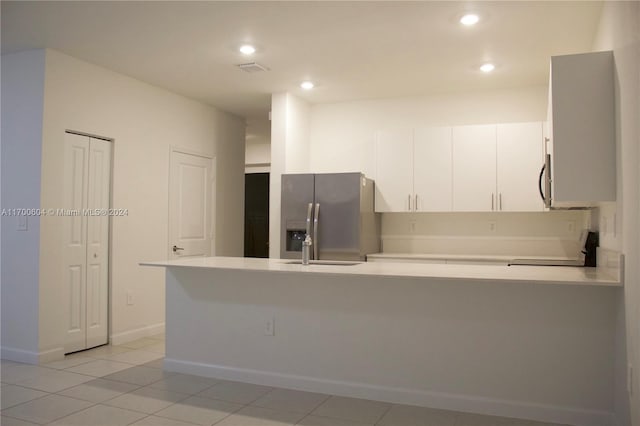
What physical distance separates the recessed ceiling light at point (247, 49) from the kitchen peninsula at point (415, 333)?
5.70 feet

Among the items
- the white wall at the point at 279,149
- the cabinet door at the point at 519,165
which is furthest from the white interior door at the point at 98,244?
the cabinet door at the point at 519,165

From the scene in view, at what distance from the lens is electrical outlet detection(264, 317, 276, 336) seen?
11.6 feet

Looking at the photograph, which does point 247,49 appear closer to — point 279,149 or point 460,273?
point 279,149

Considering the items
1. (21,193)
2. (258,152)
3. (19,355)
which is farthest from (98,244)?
(258,152)

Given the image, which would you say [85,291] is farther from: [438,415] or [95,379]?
[438,415]

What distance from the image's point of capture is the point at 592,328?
280cm

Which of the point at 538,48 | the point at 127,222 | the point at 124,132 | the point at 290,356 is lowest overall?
the point at 290,356

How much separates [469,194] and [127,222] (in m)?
3.40

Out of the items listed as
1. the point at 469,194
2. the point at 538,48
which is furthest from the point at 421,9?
the point at 469,194

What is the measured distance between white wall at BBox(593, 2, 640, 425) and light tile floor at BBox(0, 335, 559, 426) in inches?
28.4

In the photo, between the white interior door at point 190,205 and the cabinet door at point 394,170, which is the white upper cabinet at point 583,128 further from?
the white interior door at point 190,205

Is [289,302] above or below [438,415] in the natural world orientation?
above

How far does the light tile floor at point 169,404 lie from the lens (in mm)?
2832

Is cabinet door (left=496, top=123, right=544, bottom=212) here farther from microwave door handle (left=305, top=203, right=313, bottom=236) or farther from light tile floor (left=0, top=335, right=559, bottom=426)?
light tile floor (left=0, top=335, right=559, bottom=426)
